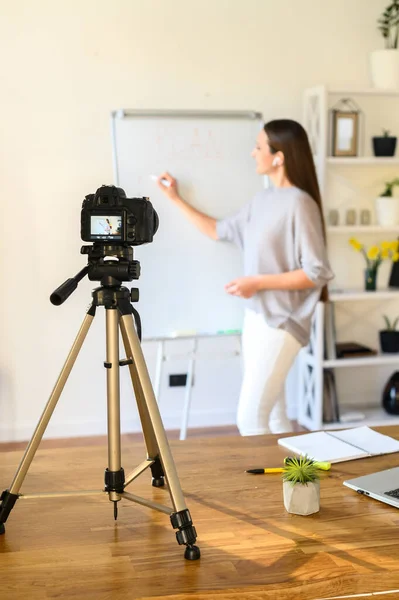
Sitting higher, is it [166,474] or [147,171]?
[147,171]

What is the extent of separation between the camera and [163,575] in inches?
57.5

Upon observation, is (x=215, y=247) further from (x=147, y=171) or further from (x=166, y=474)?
(x=166, y=474)

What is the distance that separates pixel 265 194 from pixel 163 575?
2.07 m

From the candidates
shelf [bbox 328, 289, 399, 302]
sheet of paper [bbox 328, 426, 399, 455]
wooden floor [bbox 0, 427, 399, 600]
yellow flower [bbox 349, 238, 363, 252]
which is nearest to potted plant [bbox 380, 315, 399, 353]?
shelf [bbox 328, 289, 399, 302]

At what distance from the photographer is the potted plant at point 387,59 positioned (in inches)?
160

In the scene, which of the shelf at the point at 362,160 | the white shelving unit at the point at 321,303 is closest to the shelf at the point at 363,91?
the white shelving unit at the point at 321,303

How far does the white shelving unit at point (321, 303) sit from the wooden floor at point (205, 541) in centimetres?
199

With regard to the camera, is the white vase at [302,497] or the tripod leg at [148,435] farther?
the tripod leg at [148,435]

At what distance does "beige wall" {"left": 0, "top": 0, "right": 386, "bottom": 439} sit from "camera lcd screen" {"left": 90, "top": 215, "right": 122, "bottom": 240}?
223cm

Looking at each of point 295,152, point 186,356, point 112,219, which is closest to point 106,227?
point 112,219

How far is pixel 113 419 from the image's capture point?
1.71 meters

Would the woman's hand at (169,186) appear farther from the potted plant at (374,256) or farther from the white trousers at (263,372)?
the potted plant at (374,256)

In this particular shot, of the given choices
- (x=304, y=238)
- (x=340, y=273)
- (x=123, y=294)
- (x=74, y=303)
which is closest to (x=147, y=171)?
(x=74, y=303)

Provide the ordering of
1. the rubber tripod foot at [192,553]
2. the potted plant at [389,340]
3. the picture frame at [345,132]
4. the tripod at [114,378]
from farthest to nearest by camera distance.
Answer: the potted plant at [389,340] < the picture frame at [345,132] < the tripod at [114,378] < the rubber tripod foot at [192,553]
